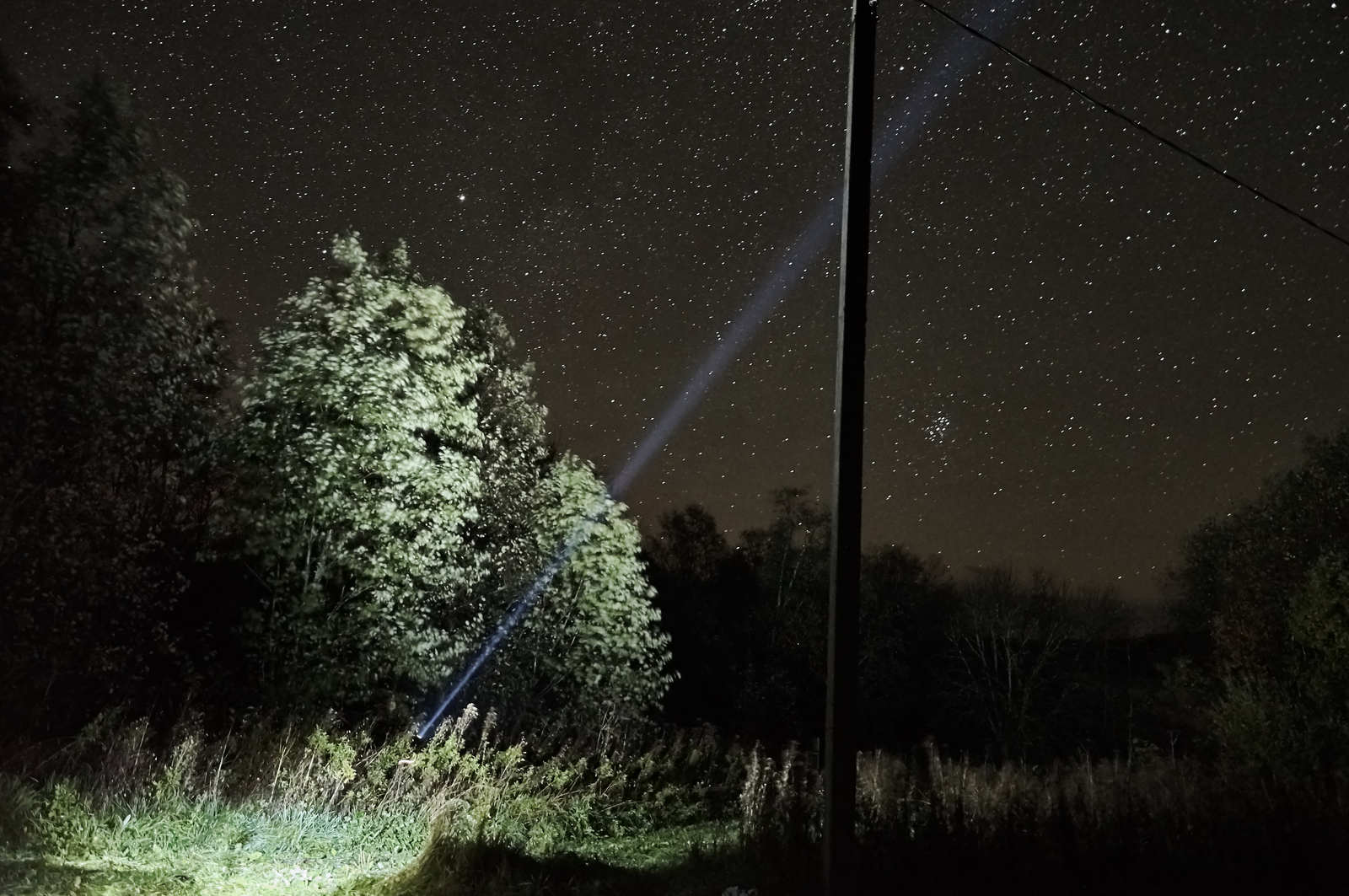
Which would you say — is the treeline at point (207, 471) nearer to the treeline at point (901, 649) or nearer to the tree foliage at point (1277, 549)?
the tree foliage at point (1277, 549)

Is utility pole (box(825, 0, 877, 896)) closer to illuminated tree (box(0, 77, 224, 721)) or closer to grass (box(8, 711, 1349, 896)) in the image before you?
grass (box(8, 711, 1349, 896))

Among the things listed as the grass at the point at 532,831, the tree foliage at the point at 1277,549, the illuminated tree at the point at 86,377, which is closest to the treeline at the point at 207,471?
the illuminated tree at the point at 86,377

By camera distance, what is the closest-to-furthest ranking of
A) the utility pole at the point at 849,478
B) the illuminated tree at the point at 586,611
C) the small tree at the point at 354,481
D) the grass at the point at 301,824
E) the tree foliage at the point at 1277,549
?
1. the utility pole at the point at 849,478
2. the grass at the point at 301,824
3. the small tree at the point at 354,481
4. the illuminated tree at the point at 586,611
5. the tree foliage at the point at 1277,549

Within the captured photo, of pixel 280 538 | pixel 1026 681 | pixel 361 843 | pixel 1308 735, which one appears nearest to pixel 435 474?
pixel 280 538


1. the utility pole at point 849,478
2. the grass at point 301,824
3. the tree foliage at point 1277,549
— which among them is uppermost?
the tree foliage at point 1277,549

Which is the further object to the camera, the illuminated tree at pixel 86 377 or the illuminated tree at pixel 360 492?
the illuminated tree at pixel 360 492

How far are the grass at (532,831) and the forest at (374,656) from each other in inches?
1.5

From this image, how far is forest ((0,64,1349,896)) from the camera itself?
840cm

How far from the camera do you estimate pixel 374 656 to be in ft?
41.2

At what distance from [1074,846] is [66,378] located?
10.2 metres

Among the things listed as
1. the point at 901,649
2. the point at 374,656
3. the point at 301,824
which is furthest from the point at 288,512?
the point at 901,649

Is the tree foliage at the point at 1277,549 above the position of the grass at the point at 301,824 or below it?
above

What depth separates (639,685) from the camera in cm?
1661

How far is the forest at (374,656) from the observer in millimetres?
8398
